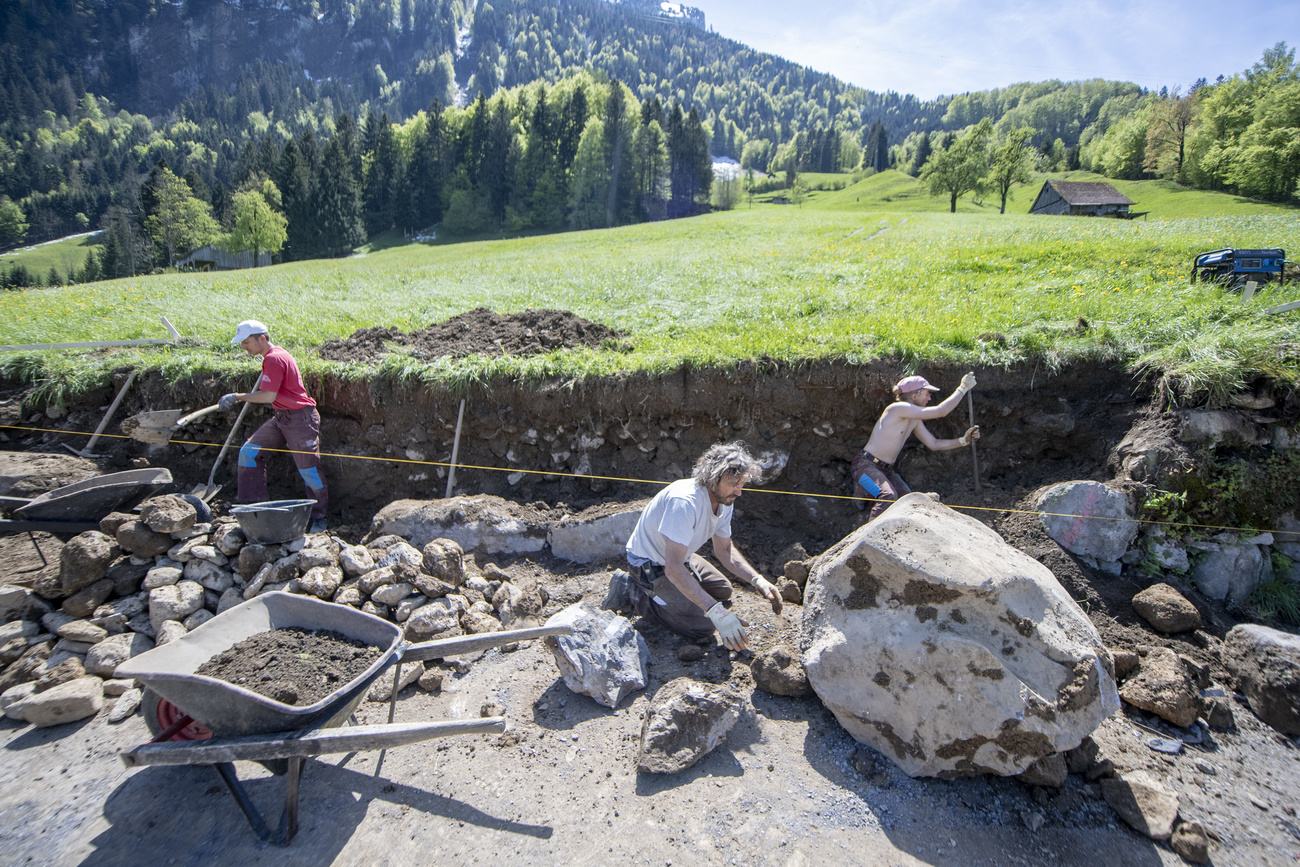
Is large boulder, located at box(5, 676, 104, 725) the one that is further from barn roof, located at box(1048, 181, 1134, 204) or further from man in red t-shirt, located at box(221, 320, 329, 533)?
barn roof, located at box(1048, 181, 1134, 204)

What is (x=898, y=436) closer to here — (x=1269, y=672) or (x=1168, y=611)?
(x=1168, y=611)

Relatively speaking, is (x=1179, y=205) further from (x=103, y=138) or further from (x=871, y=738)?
(x=103, y=138)

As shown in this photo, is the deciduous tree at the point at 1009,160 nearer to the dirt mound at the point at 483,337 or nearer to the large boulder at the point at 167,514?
the dirt mound at the point at 483,337

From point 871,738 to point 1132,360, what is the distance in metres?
4.80

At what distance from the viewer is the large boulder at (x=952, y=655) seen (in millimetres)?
3076

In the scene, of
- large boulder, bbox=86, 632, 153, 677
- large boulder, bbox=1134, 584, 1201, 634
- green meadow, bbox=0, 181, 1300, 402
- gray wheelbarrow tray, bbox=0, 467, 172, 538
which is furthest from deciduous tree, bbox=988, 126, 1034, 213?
large boulder, bbox=86, 632, 153, 677

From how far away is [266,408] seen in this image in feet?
23.1

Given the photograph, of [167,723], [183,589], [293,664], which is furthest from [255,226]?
[293,664]

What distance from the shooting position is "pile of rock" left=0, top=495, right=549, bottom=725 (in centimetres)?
437

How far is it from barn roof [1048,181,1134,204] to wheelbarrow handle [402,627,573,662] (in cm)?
4646

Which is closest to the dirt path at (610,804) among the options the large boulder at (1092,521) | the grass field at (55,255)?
the large boulder at (1092,521)

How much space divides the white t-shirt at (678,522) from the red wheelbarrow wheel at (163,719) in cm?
285

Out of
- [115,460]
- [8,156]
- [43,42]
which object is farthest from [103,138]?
[115,460]

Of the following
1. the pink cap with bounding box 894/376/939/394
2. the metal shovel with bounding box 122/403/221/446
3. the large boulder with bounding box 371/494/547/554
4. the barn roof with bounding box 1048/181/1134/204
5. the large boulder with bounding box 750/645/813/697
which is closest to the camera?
the large boulder with bounding box 750/645/813/697
